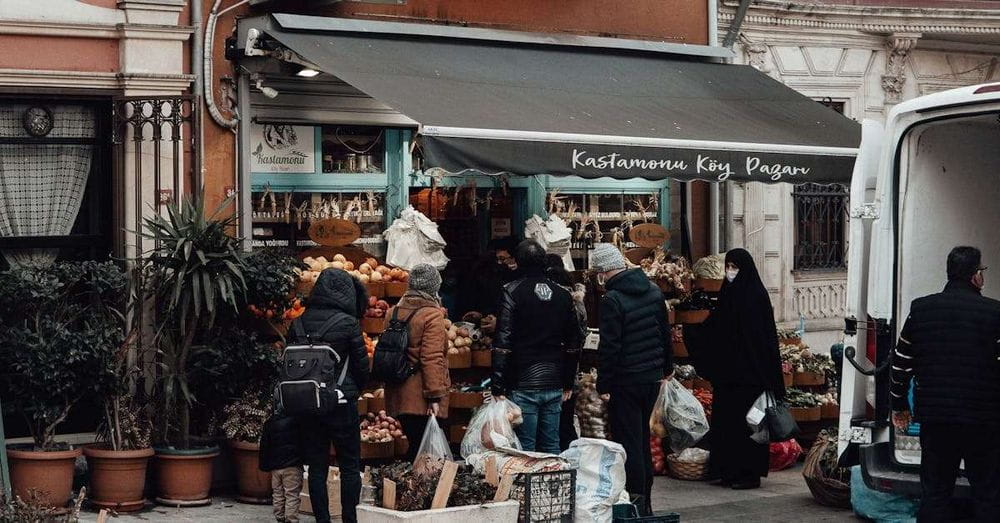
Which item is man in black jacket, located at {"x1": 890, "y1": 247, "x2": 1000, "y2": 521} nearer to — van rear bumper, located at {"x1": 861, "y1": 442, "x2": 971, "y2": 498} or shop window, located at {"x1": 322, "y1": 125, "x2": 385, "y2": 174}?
van rear bumper, located at {"x1": 861, "y1": 442, "x2": 971, "y2": 498}

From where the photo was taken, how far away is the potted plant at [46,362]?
1010cm

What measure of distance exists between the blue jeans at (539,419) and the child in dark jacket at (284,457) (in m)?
1.70

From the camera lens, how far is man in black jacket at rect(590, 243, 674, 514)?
33.7 ft

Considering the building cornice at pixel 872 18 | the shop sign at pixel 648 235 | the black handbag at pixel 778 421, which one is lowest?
the black handbag at pixel 778 421

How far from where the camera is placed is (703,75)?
14.1m

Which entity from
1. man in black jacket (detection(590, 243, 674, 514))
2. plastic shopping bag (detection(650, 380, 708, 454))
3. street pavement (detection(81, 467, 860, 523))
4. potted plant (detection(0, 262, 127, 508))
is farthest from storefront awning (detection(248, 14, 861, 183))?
potted plant (detection(0, 262, 127, 508))

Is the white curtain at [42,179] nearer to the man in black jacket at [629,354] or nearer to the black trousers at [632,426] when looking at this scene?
the man in black jacket at [629,354]

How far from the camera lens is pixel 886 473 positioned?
9094mm

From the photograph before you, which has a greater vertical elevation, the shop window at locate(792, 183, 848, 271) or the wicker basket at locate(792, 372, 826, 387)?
the shop window at locate(792, 183, 848, 271)

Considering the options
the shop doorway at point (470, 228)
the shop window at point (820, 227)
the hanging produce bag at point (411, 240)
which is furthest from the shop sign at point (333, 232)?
the shop window at point (820, 227)

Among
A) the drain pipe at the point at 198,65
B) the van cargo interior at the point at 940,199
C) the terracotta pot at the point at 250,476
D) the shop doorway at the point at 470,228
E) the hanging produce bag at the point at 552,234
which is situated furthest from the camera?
the hanging produce bag at the point at 552,234

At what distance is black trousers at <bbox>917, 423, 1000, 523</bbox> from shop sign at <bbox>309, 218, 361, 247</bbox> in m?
5.22

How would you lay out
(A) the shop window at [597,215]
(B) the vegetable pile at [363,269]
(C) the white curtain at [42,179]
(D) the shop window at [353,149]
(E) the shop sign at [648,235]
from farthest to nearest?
(E) the shop sign at [648,235]
(A) the shop window at [597,215]
(D) the shop window at [353,149]
(B) the vegetable pile at [363,269]
(C) the white curtain at [42,179]

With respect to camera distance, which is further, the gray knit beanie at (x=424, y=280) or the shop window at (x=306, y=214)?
the shop window at (x=306, y=214)
